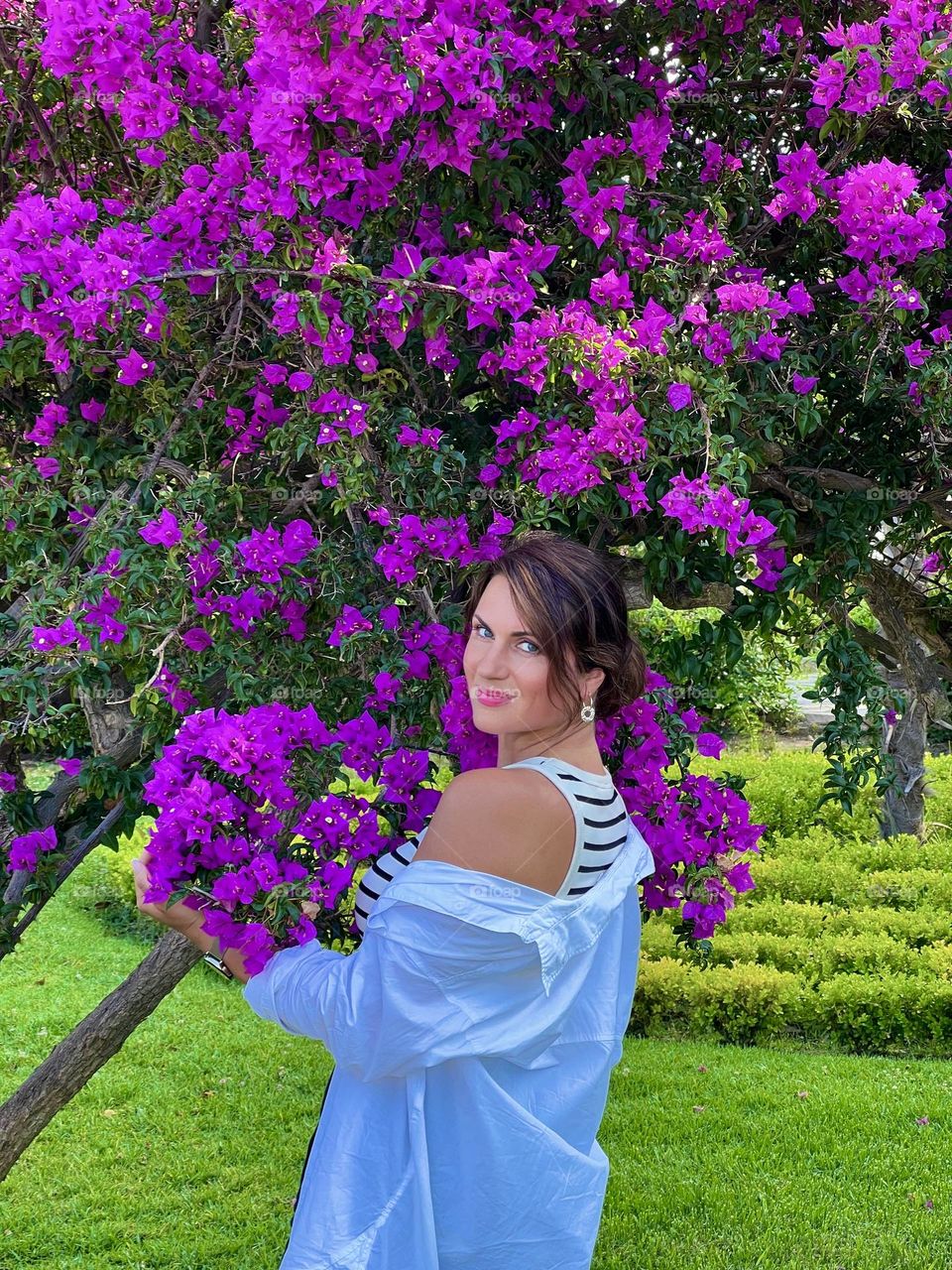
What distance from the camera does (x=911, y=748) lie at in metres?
6.43

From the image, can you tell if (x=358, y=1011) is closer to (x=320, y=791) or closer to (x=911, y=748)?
(x=320, y=791)

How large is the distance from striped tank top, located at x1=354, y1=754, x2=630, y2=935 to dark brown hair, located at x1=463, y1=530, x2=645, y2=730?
0.10 meters

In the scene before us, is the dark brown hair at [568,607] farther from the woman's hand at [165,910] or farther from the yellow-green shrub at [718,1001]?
the yellow-green shrub at [718,1001]

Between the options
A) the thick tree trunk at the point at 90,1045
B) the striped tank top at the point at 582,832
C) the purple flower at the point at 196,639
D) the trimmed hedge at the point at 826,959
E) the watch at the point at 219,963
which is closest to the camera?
A: the striped tank top at the point at 582,832

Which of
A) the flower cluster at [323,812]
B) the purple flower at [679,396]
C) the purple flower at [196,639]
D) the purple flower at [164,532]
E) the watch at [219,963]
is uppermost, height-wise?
the purple flower at [679,396]

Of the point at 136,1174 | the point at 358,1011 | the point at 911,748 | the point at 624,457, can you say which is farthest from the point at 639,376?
the point at 911,748

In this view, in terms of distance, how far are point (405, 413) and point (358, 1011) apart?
35.3 inches

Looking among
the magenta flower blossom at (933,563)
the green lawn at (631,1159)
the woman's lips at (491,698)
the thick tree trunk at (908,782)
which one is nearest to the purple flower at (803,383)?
the woman's lips at (491,698)

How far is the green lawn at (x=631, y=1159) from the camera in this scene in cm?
377

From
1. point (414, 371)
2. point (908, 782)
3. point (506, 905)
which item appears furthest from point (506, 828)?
point (908, 782)

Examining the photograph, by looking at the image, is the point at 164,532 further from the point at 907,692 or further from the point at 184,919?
the point at 907,692

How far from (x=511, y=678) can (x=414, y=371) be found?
720 millimetres

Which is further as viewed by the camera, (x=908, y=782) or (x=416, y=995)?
(x=908, y=782)

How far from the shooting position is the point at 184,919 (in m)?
1.49
